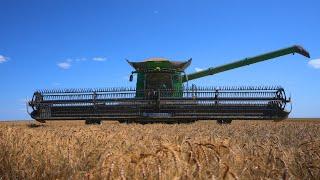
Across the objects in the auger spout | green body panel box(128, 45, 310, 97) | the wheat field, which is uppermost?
the auger spout

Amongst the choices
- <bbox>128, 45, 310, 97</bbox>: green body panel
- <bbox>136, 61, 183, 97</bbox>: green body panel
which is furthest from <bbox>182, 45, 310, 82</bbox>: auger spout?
<bbox>136, 61, 183, 97</bbox>: green body panel

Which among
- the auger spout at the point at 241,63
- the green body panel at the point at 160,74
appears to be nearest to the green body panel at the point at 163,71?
the green body panel at the point at 160,74

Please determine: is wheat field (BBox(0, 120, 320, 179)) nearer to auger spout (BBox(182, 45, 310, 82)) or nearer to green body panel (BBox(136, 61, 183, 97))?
green body panel (BBox(136, 61, 183, 97))

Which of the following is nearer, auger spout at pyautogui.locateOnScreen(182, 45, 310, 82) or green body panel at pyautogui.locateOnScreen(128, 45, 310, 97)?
green body panel at pyautogui.locateOnScreen(128, 45, 310, 97)

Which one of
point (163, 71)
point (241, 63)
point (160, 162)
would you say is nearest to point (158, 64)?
point (163, 71)

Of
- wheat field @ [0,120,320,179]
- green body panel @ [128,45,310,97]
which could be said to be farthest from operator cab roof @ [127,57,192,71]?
wheat field @ [0,120,320,179]

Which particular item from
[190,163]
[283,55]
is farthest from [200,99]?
[190,163]

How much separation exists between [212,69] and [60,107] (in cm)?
888

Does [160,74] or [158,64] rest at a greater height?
[158,64]

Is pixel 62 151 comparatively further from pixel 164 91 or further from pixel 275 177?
pixel 164 91

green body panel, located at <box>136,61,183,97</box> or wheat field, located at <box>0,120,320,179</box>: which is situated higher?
green body panel, located at <box>136,61,183,97</box>

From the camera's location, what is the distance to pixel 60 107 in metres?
21.1

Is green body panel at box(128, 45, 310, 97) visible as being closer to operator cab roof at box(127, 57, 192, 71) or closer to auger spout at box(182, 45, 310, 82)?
operator cab roof at box(127, 57, 192, 71)

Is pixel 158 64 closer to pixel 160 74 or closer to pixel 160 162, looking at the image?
pixel 160 74
